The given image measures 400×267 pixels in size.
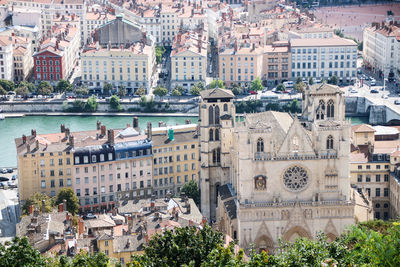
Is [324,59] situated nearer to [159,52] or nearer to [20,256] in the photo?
[159,52]

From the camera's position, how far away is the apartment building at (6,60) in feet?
295

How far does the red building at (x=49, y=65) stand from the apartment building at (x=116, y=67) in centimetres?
269

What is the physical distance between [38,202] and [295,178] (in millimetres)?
14521

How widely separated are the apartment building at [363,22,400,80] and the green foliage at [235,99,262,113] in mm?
15458

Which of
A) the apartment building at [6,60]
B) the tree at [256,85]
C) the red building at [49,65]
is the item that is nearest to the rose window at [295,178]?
the tree at [256,85]

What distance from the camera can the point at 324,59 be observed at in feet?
302

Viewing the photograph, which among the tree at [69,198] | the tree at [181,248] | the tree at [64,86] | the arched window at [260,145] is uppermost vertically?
the tree at [64,86]

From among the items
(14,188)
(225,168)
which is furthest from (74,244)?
(14,188)

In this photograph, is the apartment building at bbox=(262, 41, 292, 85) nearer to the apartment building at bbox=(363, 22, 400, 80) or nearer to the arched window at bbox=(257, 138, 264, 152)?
the apartment building at bbox=(363, 22, 400, 80)

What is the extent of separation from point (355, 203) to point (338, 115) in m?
5.10

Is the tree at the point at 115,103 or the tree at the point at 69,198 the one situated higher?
the tree at the point at 115,103

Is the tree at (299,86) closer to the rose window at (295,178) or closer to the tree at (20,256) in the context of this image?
the rose window at (295,178)

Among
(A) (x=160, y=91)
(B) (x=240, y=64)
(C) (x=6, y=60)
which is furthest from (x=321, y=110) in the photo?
(C) (x=6, y=60)

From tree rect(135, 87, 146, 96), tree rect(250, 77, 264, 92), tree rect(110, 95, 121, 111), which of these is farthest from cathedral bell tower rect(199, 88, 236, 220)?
tree rect(250, 77, 264, 92)
